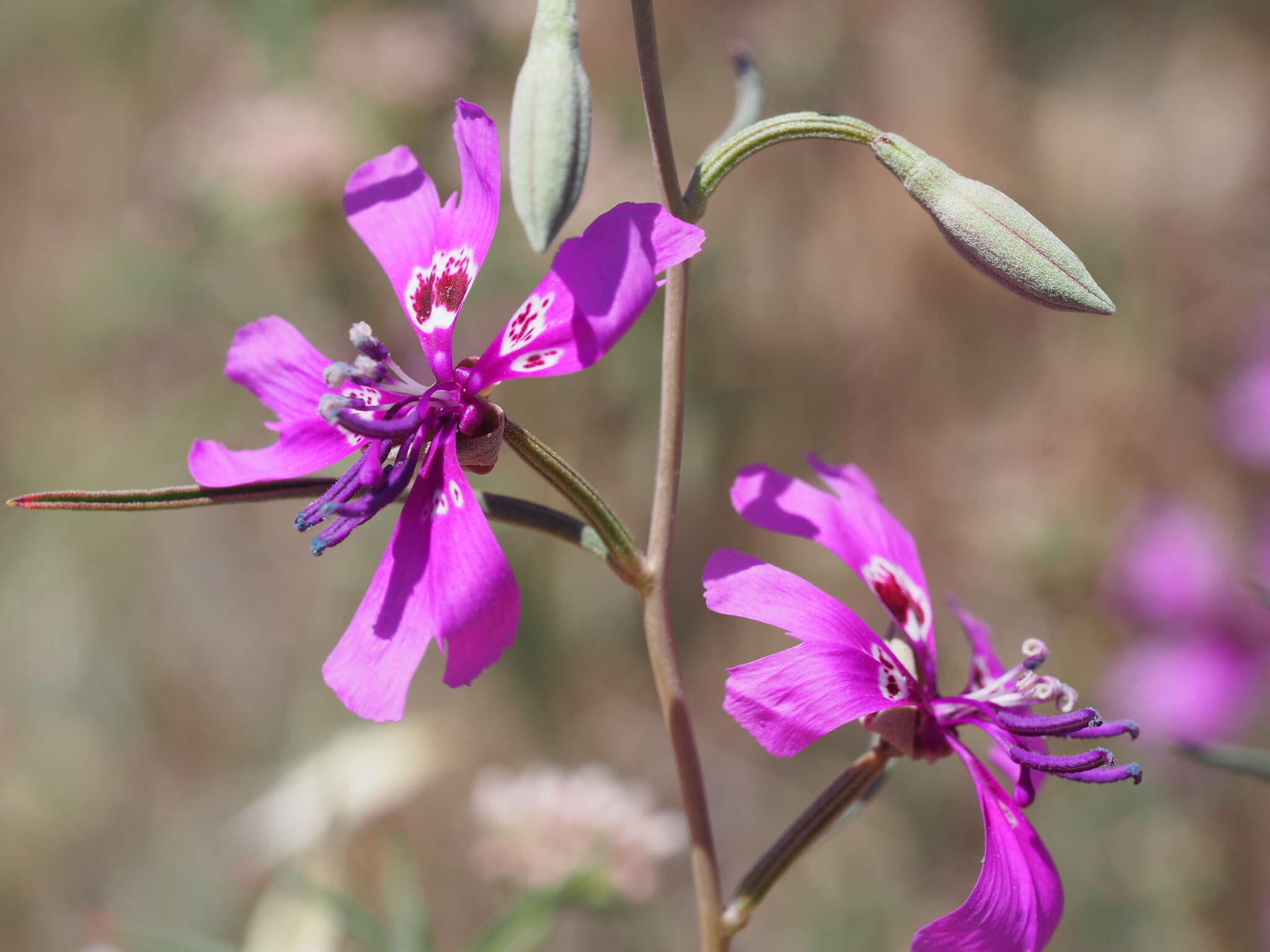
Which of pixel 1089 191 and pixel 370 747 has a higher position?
pixel 1089 191

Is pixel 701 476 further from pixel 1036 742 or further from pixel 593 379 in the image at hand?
pixel 1036 742

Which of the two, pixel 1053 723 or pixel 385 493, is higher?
pixel 385 493

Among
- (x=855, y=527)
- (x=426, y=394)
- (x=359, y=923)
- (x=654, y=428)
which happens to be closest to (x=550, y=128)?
(x=426, y=394)

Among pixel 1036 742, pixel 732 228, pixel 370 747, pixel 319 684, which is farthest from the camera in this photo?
pixel 732 228

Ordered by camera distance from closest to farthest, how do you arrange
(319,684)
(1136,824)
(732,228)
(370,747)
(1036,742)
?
(1036,742)
(370,747)
(1136,824)
(319,684)
(732,228)

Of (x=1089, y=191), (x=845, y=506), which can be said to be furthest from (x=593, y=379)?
(x=845, y=506)

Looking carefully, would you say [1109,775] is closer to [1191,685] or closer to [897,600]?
[897,600]
